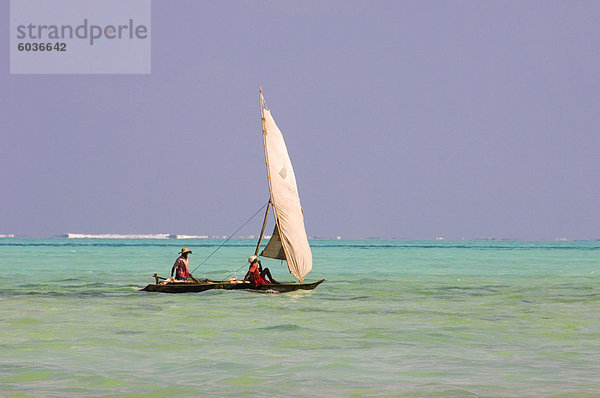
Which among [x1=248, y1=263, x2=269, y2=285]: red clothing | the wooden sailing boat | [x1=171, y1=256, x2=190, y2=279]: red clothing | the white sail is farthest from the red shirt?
the white sail

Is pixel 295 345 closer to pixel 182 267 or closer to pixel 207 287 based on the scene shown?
pixel 207 287

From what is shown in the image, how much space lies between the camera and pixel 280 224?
106 feet

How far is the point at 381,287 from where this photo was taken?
39.9 m

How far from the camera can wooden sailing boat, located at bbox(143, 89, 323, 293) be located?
31484 mm

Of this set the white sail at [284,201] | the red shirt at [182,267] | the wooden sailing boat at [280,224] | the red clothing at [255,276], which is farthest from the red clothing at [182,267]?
the white sail at [284,201]

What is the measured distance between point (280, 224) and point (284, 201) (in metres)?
1.04

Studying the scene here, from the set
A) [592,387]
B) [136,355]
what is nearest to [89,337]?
[136,355]

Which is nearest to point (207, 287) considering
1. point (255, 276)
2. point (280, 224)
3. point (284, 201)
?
point (255, 276)

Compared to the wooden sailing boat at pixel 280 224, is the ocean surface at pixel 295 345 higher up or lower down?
lower down

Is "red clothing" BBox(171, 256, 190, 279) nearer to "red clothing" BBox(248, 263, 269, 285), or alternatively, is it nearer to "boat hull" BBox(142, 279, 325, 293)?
"boat hull" BBox(142, 279, 325, 293)

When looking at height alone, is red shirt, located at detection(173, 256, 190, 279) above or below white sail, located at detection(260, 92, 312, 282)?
below

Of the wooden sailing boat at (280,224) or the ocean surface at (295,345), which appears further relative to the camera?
the wooden sailing boat at (280,224)

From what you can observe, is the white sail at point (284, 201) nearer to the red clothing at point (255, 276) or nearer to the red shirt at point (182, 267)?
the red clothing at point (255, 276)

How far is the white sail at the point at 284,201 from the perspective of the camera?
1276 inches
